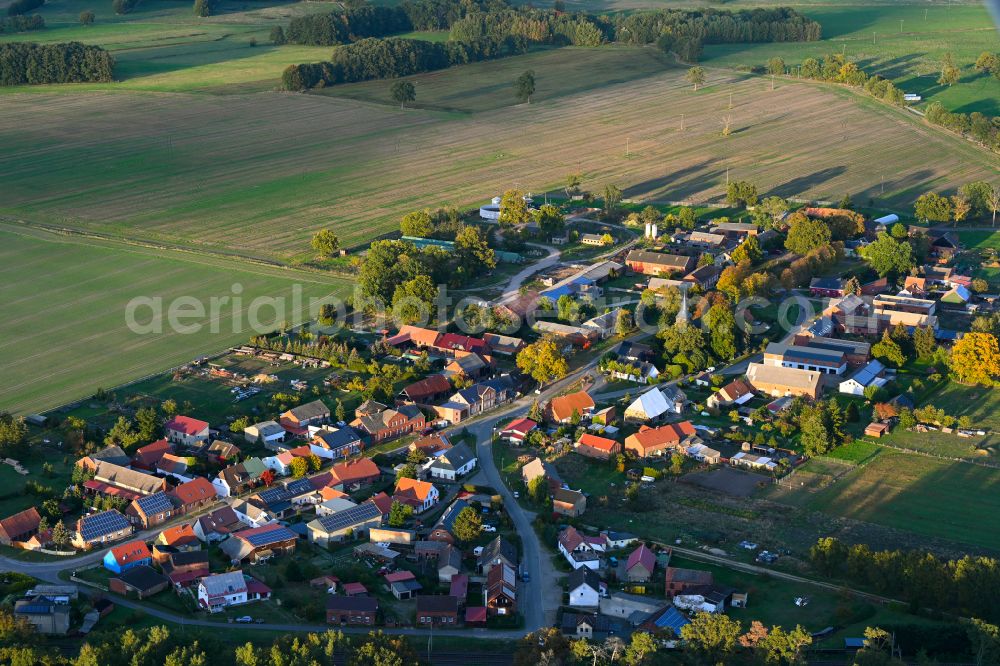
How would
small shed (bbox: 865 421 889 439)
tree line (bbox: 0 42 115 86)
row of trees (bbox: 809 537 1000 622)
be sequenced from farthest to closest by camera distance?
tree line (bbox: 0 42 115 86) < small shed (bbox: 865 421 889 439) < row of trees (bbox: 809 537 1000 622)

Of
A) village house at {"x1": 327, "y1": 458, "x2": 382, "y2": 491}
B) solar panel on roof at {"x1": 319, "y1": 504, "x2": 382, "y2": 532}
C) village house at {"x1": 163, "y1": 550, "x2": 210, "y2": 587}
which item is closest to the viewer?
village house at {"x1": 163, "y1": 550, "x2": 210, "y2": 587}

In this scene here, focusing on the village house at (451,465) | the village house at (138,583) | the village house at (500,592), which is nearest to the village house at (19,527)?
the village house at (138,583)

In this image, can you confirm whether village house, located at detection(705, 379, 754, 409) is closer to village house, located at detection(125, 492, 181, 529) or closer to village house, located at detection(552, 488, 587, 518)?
village house, located at detection(552, 488, 587, 518)

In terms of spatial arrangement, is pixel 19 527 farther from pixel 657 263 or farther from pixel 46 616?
pixel 657 263

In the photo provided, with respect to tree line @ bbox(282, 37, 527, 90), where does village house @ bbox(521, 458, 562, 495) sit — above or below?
below

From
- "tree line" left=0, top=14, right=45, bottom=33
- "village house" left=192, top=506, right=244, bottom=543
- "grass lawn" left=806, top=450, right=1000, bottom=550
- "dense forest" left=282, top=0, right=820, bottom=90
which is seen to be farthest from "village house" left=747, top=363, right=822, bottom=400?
"tree line" left=0, top=14, right=45, bottom=33

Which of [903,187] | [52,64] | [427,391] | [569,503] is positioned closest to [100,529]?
[569,503]
